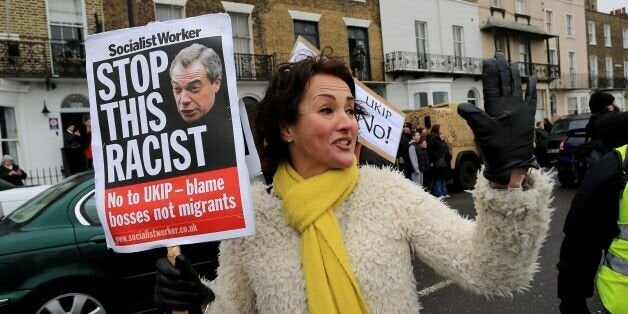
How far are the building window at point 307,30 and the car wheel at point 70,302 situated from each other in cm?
1607

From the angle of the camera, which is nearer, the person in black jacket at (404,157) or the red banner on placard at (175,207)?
the red banner on placard at (175,207)

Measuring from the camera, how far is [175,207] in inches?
66.8

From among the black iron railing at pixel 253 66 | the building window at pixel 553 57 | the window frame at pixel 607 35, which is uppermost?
the window frame at pixel 607 35

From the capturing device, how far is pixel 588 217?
6.15ft

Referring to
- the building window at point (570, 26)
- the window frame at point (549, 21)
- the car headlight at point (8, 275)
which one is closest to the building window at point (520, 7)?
the window frame at point (549, 21)

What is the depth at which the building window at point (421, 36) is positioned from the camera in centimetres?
2336

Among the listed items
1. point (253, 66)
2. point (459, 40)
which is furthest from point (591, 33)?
point (253, 66)

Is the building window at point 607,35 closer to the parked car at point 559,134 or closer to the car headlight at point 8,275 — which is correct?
the parked car at point 559,134

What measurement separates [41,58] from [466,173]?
11483 millimetres

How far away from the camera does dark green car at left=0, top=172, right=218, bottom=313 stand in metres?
3.88

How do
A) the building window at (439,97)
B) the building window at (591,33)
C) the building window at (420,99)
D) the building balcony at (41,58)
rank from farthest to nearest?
the building window at (591,33) → the building window at (439,97) → the building window at (420,99) → the building balcony at (41,58)

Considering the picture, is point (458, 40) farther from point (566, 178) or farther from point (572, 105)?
point (566, 178)


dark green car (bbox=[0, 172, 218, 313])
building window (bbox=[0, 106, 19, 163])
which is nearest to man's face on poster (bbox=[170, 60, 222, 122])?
dark green car (bbox=[0, 172, 218, 313])

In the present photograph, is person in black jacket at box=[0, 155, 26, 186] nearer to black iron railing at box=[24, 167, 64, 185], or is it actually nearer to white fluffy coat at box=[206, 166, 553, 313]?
black iron railing at box=[24, 167, 64, 185]
